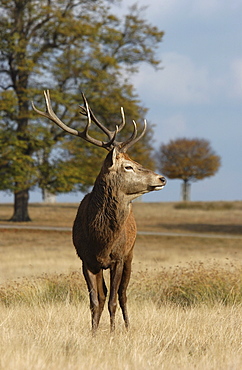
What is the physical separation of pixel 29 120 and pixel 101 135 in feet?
14.1

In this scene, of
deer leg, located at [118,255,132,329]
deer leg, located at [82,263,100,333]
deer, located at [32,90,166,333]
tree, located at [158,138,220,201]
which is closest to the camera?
deer, located at [32,90,166,333]

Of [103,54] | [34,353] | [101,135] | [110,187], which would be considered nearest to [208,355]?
[34,353]

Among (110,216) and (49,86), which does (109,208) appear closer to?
(110,216)

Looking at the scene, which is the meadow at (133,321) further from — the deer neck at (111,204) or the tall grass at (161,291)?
the deer neck at (111,204)

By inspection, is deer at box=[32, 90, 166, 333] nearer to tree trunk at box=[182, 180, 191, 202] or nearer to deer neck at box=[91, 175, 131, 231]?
deer neck at box=[91, 175, 131, 231]

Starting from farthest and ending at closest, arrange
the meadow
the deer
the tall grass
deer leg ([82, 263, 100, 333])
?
the tall grass < deer leg ([82, 263, 100, 333]) < the deer < the meadow

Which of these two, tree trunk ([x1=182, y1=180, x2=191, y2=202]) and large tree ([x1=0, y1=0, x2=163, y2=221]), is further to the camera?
tree trunk ([x1=182, y1=180, x2=191, y2=202])

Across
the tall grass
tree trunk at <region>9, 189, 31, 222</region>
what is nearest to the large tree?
tree trunk at <region>9, 189, 31, 222</region>

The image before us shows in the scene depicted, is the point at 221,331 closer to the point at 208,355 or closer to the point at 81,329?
the point at 208,355

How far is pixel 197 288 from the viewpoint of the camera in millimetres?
9508

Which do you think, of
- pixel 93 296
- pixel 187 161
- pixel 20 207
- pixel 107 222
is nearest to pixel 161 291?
pixel 93 296

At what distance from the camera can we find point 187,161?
54719 mm

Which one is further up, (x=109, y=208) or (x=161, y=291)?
(x=109, y=208)

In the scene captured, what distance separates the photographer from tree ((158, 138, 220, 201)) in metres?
54.9
